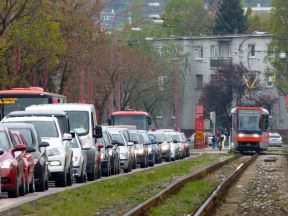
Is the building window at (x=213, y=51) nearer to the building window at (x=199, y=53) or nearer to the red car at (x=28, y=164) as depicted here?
the building window at (x=199, y=53)

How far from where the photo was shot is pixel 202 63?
452ft

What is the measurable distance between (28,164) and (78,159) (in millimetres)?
7659

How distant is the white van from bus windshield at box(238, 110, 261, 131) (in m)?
42.6

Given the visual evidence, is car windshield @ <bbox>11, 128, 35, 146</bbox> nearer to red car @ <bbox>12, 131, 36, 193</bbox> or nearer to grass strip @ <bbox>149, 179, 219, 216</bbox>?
red car @ <bbox>12, 131, 36, 193</bbox>

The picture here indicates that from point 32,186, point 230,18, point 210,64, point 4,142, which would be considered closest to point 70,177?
point 32,186

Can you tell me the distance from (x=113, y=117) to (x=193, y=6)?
337ft

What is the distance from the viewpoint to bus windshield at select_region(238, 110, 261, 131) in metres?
82.2

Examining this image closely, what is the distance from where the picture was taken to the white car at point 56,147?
3152cm

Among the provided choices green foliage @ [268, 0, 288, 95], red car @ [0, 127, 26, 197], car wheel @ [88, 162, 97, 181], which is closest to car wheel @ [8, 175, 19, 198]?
red car @ [0, 127, 26, 197]

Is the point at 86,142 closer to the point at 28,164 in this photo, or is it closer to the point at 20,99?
the point at 20,99

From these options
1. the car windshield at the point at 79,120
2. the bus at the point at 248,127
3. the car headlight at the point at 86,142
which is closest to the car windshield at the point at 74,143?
the car headlight at the point at 86,142

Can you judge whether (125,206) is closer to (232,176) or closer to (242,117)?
(232,176)

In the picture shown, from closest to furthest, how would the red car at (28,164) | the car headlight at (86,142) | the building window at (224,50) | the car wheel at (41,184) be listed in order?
the red car at (28,164) < the car wheel at (41,184) < the car headlight at (86,142) < the building window at (224,50)

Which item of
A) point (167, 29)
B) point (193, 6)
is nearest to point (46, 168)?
point (167, 29)
